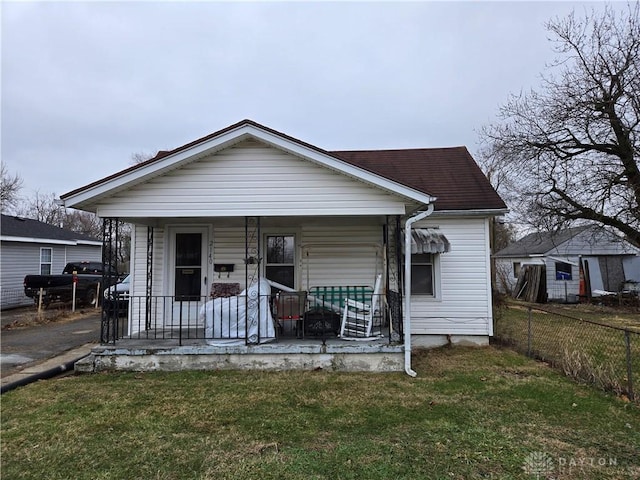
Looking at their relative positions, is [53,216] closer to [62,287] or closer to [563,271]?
[62,287]

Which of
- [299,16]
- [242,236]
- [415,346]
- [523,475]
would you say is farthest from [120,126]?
[523,475]

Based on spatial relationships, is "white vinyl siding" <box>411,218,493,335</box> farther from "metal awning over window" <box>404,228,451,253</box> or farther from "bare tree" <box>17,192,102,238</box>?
"bare tree" <box>17,192,102,238</box>

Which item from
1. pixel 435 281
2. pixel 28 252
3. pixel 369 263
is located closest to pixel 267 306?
pixel 369 263

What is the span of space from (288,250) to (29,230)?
15.0 m

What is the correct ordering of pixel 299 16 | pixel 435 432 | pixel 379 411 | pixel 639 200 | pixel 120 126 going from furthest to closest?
pixel 120 126 < pixel 639 200 < pixel 299 16 < pixel 379 411 < pixel 435 432

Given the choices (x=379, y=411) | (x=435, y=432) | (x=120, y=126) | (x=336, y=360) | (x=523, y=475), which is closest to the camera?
(x=523, y=475)

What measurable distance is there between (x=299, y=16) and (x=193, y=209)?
23.7ft

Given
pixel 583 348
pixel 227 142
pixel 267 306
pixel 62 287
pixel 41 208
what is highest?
pixel 41 208

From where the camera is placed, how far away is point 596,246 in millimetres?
19594

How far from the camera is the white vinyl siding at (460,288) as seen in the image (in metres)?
7.99

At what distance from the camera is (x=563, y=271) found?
19469 mm

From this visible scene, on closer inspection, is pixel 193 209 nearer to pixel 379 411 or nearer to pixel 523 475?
pixel 379 411

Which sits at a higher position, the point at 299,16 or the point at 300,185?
the point at 299,16

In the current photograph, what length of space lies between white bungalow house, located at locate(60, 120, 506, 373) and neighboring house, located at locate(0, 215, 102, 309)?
1147cm
